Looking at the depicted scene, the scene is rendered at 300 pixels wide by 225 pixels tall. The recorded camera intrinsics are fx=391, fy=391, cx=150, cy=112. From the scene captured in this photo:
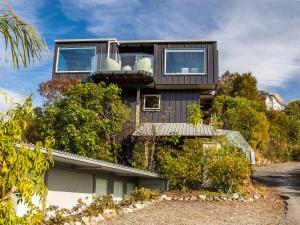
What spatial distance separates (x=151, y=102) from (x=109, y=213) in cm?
1414

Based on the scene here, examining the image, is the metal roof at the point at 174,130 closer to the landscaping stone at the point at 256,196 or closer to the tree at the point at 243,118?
the landscaping stone at the point at 256,196

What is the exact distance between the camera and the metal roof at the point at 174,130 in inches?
904

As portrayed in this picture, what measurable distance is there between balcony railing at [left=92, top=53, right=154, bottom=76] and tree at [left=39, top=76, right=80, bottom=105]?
2.01 m

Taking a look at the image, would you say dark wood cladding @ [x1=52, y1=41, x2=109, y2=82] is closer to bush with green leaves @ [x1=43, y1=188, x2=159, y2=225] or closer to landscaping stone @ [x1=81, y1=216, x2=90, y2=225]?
bush with green leaves @ [x1=43, y1=188, x2=159, y2=225]

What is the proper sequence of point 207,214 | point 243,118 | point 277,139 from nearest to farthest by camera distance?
point 207,214 < point 243,118 < point 277,139

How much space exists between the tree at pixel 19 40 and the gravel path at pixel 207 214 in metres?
9.09

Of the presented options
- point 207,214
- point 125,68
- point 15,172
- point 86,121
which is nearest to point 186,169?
point 207,214

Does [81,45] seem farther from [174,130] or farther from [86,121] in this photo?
[174,130]

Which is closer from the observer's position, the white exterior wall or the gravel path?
the gravel path

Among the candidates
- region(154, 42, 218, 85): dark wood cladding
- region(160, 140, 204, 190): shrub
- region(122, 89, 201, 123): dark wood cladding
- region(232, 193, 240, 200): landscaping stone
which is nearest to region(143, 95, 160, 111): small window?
region(122, 89, 201, 123): dark wood cladding

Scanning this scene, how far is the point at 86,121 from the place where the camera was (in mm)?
22781

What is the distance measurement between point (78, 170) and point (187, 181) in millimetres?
7129

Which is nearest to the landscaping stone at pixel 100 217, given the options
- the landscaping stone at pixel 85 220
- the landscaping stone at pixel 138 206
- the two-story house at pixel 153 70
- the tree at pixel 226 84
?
the landscaping stone at pixel 85 220

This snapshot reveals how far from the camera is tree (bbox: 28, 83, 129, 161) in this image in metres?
22.3
